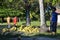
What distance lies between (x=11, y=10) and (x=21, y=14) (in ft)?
6.29

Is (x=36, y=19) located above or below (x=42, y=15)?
below

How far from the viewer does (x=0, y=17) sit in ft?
154

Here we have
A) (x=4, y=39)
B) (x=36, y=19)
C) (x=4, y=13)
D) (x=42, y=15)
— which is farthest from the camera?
(x=36, y=19)

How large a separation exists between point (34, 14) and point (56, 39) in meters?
34.0

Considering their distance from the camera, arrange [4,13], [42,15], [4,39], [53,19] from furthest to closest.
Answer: [4,13], [42,15], [53,19], [4,39]

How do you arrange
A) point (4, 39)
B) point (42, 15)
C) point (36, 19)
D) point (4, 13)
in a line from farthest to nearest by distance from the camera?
1. point (36, 19)
2. point (4, 13)
3. point (42, 15)
4. point (4, 39)

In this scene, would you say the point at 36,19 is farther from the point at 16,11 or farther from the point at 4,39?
the point at 4,39

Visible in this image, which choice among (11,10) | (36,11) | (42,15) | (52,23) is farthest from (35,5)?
(52,23)

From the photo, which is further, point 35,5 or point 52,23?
point 35,5

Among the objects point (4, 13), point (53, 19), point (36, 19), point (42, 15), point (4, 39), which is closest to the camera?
point (4, 39)

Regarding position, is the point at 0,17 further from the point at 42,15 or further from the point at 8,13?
the point at 42,15

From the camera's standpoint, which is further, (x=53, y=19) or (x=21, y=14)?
(x=21, y=14)

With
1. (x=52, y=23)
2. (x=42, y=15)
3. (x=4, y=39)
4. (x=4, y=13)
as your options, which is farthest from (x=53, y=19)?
(x=4, y=13)

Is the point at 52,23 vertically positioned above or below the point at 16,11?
above
